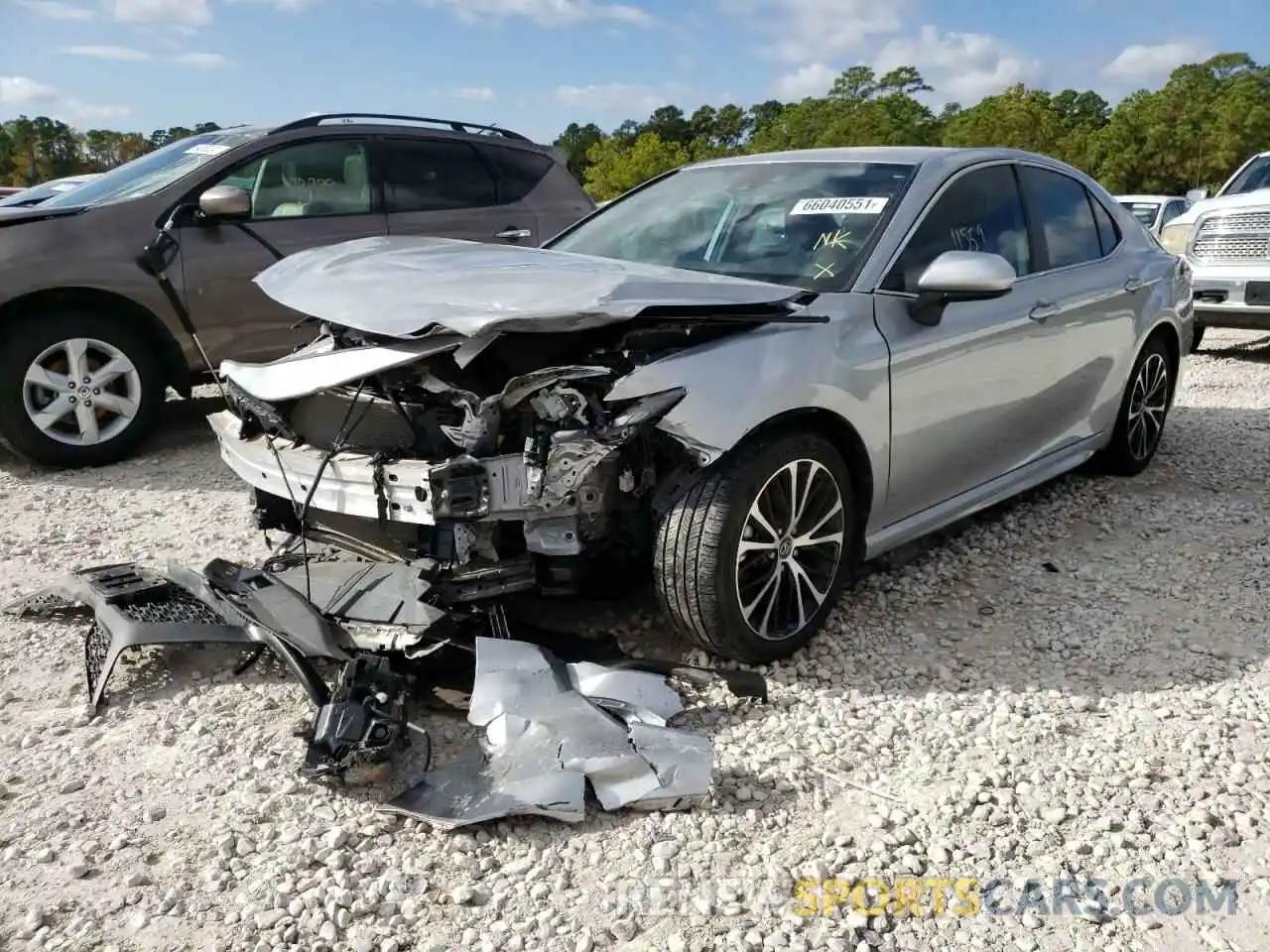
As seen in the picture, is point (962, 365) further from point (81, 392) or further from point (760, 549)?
point (81, 392)

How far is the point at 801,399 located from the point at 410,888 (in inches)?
69.1

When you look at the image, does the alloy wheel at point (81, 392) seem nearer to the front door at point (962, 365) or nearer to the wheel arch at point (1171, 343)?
the front door at point (962, 365)

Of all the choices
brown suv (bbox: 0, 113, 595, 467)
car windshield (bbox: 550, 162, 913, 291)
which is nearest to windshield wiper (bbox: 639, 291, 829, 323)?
car windshield (bbox: 550, 162, 913, 291)

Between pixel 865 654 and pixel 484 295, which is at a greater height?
pixel 484 295

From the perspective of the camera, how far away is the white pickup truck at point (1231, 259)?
8.88 metres

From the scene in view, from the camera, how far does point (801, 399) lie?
316 centimetres

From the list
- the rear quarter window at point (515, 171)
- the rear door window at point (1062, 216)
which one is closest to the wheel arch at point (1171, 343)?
the rear door window at point (1062, 216)

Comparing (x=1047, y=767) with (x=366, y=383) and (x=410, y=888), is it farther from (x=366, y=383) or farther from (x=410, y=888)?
(x=366, y=383)

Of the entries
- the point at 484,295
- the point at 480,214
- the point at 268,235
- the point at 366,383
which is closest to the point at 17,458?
the point at 268,235

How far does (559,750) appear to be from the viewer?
8.76 ft

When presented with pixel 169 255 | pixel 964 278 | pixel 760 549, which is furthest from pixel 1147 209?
pixel 760 549

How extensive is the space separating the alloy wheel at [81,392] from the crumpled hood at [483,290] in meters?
2.19

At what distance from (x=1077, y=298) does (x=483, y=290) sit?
2.79 m

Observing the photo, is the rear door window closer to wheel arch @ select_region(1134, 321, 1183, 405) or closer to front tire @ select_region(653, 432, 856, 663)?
wheel arch @ select_region(1134, 321, 1183, 405)
